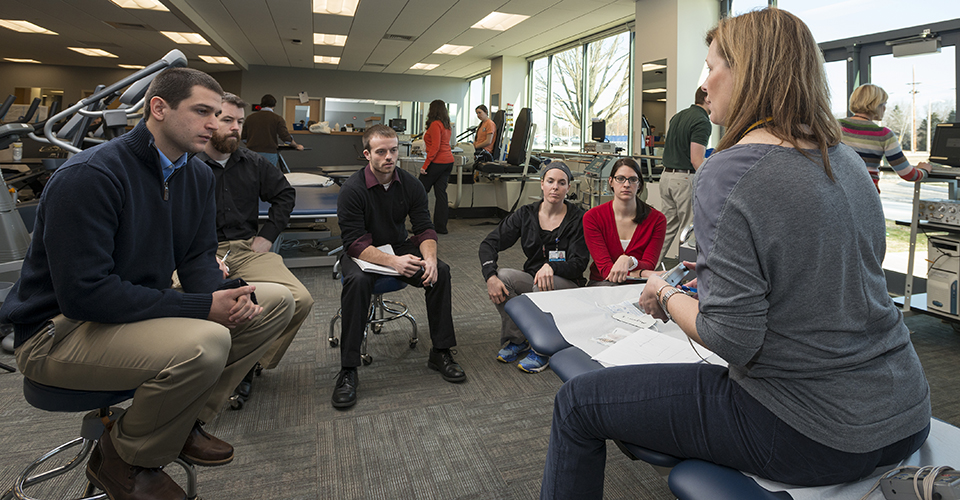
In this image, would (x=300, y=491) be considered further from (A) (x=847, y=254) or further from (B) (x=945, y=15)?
(B) (x=945, y=15)

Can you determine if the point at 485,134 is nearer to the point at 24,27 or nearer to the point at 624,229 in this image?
the point at 624,229

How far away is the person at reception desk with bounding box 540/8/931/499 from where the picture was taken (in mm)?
776

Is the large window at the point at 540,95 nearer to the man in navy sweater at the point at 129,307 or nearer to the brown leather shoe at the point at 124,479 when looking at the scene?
the man in navy sweater at the point at 129,307

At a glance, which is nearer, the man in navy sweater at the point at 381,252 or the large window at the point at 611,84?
the man in navy sweater at the point at 381,252

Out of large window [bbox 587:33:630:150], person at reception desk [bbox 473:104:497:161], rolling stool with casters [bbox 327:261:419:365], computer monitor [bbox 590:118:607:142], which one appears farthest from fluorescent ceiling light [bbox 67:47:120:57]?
rolling stool with casters [bbox 327:261:419:365]

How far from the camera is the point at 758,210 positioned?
2.55ft

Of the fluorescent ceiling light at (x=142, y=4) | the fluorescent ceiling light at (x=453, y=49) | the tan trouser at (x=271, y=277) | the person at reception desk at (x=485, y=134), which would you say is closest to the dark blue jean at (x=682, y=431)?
the tan trouser at (x=271, y=277)

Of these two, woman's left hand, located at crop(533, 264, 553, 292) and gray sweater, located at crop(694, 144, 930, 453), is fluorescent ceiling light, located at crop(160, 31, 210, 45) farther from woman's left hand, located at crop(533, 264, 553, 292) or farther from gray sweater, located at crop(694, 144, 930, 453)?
gray sweater, located at crop(694, 144, 930, 453)

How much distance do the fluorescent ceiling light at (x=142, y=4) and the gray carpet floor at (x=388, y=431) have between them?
238 inches

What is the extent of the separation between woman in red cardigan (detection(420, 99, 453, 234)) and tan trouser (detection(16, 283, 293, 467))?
15.3 ft

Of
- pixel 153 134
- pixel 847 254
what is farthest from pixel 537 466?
pixel 153 134

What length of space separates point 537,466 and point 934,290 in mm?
2687

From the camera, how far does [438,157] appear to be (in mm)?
6047

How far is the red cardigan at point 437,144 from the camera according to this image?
5871 mm
